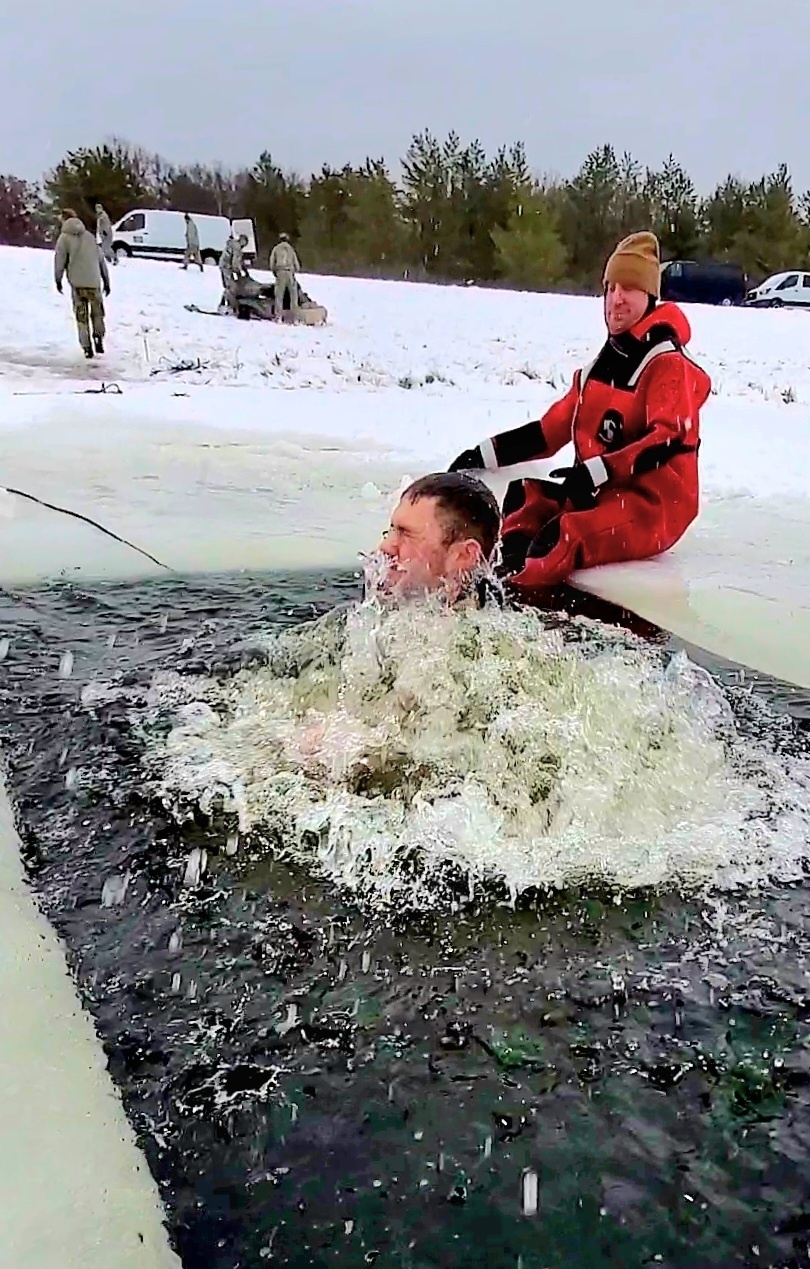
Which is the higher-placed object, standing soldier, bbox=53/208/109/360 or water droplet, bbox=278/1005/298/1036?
standing soldier, bbox=53/208/109/360

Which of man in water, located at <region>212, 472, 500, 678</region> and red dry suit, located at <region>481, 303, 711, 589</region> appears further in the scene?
red dry suit, located at <region>481, 303, 711, 589</region>

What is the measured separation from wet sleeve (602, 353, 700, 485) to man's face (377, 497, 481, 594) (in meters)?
1.88

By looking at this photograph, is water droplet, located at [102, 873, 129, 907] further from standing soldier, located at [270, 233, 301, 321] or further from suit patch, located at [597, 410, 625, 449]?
standing soldier, located at [270, 233, 301, 321]

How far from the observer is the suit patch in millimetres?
5320

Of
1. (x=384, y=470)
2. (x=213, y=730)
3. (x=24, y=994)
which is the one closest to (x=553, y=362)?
(x=384, y=470)

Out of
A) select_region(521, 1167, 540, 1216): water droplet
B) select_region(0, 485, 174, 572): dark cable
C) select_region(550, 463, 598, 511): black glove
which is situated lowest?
select_region(521, 1167, 540, 1216): water droplet

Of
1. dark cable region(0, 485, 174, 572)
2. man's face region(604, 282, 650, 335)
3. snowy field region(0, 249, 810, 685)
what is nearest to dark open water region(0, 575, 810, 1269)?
snowy field region(0, 249, 810, 685)

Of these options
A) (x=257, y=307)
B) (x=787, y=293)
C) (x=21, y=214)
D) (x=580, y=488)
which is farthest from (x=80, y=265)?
(x=21, y=214)

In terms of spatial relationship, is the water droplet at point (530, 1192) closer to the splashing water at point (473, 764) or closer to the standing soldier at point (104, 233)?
the splashing water at point (473, 764)

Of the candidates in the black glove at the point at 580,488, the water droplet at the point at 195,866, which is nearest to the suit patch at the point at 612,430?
the black glove at the point at 580,488

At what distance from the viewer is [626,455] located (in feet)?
16.7

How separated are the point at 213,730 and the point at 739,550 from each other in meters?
3.48

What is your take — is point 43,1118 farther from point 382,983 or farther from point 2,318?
point 2,318

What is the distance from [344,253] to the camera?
138ft
